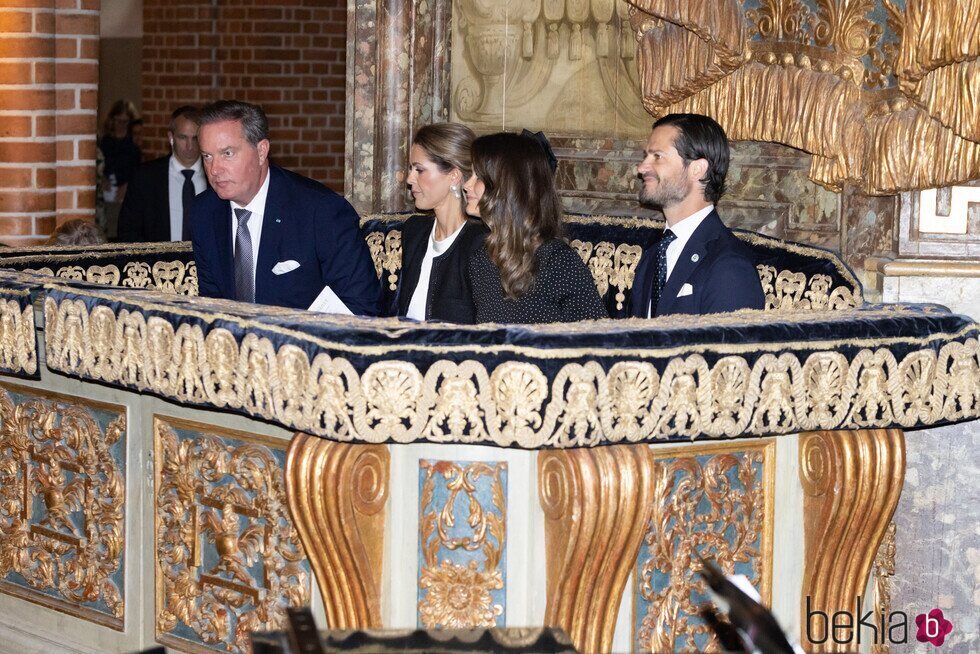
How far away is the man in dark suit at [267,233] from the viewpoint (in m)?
4.74

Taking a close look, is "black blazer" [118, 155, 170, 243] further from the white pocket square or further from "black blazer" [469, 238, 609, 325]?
"black blazer" [469, 238, 609, 325]

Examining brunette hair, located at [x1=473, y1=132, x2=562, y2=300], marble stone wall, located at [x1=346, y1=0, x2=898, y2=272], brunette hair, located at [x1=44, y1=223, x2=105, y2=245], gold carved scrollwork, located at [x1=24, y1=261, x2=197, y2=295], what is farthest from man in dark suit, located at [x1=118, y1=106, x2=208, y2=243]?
brunette hair, located at [x1=473, y1=132, x2=562, y2=300]

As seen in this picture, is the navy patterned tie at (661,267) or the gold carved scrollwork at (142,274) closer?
Answer: the navy patterned tie at (661,267)

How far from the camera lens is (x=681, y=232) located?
4387 mm

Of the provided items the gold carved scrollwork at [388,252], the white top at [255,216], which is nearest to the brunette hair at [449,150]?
the white top at [255,216]

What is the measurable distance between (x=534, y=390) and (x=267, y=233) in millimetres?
1988

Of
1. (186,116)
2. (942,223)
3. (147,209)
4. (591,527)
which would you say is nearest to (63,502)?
(591,527)

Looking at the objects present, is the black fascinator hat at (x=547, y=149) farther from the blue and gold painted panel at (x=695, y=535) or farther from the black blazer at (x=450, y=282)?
the blue and gold painted panel at (x=695, y=535)

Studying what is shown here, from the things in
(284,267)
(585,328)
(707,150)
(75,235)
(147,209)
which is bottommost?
(585,328)

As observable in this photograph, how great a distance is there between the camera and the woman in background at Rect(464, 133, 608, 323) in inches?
158

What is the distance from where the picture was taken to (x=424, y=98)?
6.54m

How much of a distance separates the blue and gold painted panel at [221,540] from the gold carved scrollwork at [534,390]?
0.75 ft

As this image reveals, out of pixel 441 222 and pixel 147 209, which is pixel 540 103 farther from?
pixel 147 209

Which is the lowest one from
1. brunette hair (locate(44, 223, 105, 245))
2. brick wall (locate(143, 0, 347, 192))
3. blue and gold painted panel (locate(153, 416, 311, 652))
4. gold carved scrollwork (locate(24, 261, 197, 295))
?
blue and gold painted panel (locate(153, 416, 311, 652))
